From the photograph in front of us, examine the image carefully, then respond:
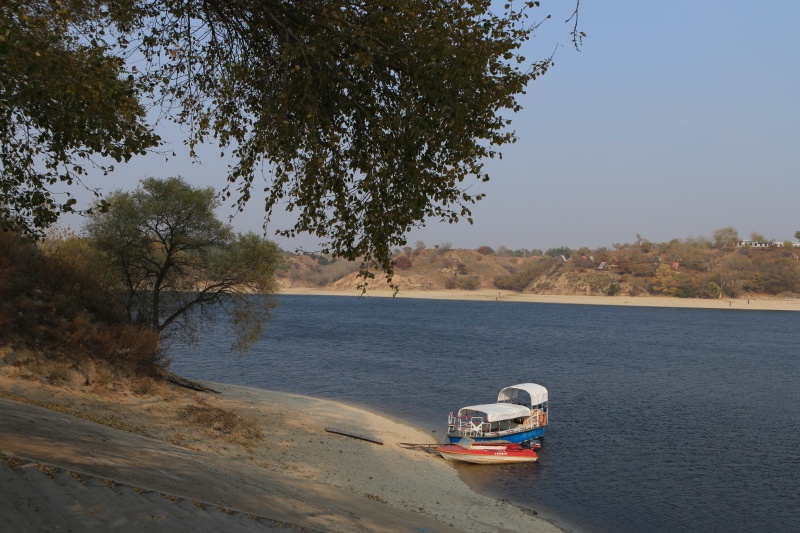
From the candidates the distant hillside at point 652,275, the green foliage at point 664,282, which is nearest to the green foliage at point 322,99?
the distant hillside at point 652,275

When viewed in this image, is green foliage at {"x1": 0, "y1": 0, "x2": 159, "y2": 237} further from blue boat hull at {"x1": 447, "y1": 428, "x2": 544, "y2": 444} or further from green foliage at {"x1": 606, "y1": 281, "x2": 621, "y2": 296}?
green foliage at {"x1": 606, "y1": 281, "x2": 621, "y2": 296}

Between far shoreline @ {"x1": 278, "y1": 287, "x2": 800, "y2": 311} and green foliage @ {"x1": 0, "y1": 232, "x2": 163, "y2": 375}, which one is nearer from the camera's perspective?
green foliage @ {"x1": 0, "y1": 232, "x2": 163, "y2": 375}

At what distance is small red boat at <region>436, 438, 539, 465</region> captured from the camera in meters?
27.4

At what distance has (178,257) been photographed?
3136cm

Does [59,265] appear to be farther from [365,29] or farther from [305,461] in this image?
[365,29]

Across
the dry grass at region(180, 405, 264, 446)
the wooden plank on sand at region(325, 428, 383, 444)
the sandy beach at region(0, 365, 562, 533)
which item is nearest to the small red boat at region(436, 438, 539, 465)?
the sandy beach at region(0, 365, 562, 533)

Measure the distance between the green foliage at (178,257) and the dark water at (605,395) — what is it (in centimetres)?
576

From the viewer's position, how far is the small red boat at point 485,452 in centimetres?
2741

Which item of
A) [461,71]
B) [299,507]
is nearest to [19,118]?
[461,71]

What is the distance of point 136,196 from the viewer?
1216 inches

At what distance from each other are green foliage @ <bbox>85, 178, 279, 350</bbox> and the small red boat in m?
9.93

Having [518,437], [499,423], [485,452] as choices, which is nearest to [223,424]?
[485,452]

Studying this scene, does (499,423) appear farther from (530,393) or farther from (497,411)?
(530,393)

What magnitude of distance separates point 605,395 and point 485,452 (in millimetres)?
17756
